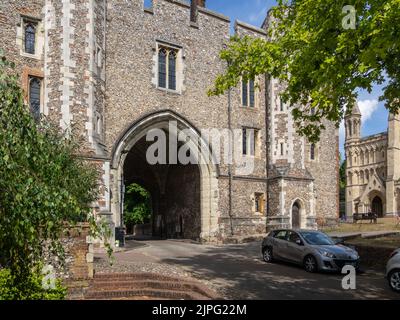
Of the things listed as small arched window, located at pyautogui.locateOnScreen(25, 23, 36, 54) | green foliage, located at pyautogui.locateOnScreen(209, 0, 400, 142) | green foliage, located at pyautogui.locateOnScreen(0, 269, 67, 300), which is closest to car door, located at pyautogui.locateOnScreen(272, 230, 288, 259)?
green foliage, located at pyautogui.locateOnScreen(209, 0, 400, 142)

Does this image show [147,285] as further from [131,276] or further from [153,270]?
[153,270]

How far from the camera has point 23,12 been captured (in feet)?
55.2

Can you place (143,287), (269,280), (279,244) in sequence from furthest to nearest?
(279,244)
(269,280)
(143,287)

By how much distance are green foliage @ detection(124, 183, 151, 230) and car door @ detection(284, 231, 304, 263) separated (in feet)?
49.1

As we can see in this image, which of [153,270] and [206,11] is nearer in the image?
[153,270]

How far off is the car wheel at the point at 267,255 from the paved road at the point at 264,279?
22 cm

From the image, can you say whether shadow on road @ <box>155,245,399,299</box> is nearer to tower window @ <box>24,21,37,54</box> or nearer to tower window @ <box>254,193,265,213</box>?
tower window @ <box>254,193,265,213</box>

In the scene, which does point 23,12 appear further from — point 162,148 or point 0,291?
point 0,291

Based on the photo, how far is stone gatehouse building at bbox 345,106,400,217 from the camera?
208ft

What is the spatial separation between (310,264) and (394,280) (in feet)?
10.6

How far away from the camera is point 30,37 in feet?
55.9

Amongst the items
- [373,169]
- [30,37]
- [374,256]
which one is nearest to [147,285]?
[374,256]

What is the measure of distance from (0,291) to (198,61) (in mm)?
17921
